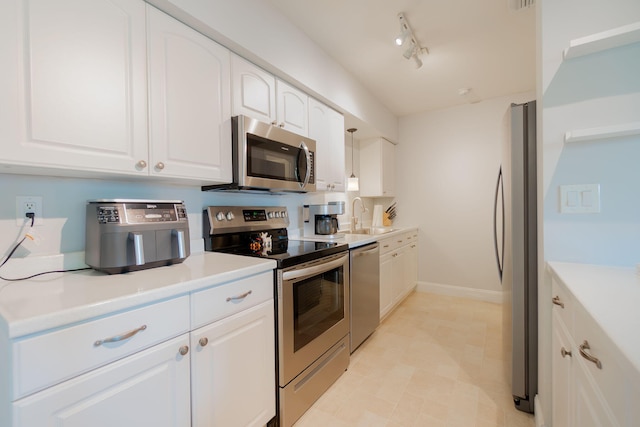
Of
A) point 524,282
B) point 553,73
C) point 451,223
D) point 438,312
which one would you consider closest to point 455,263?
point 451,223

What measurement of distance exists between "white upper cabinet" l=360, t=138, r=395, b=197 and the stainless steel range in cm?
176

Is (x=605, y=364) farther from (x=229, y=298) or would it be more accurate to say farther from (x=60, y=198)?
(x=60, y=198)

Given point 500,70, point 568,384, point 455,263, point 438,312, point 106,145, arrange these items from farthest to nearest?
point 455,263
point 438,312
point 500,70
point 106,145
point 568,384

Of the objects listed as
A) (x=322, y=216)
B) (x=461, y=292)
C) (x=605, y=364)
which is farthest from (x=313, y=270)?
(x=461, y=292)

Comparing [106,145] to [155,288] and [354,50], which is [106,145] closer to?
[155,288]

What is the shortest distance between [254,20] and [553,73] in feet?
5.38

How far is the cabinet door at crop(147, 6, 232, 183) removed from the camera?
4.17 ft

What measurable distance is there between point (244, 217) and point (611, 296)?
1840 millimetres

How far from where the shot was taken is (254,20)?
1671 mm

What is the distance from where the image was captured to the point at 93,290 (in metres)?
0.92

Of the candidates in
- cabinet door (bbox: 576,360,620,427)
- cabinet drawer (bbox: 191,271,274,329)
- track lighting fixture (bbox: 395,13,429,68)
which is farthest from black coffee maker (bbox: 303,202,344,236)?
cabinet door (bbox: 576,360,620,427)

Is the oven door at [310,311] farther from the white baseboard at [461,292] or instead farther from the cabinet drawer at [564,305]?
the white baseboard at [461,292]

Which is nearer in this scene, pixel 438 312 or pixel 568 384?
pixel 568 384

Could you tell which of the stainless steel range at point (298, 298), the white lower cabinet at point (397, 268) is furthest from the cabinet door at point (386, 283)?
the stainless steel range at point (298, 298)
